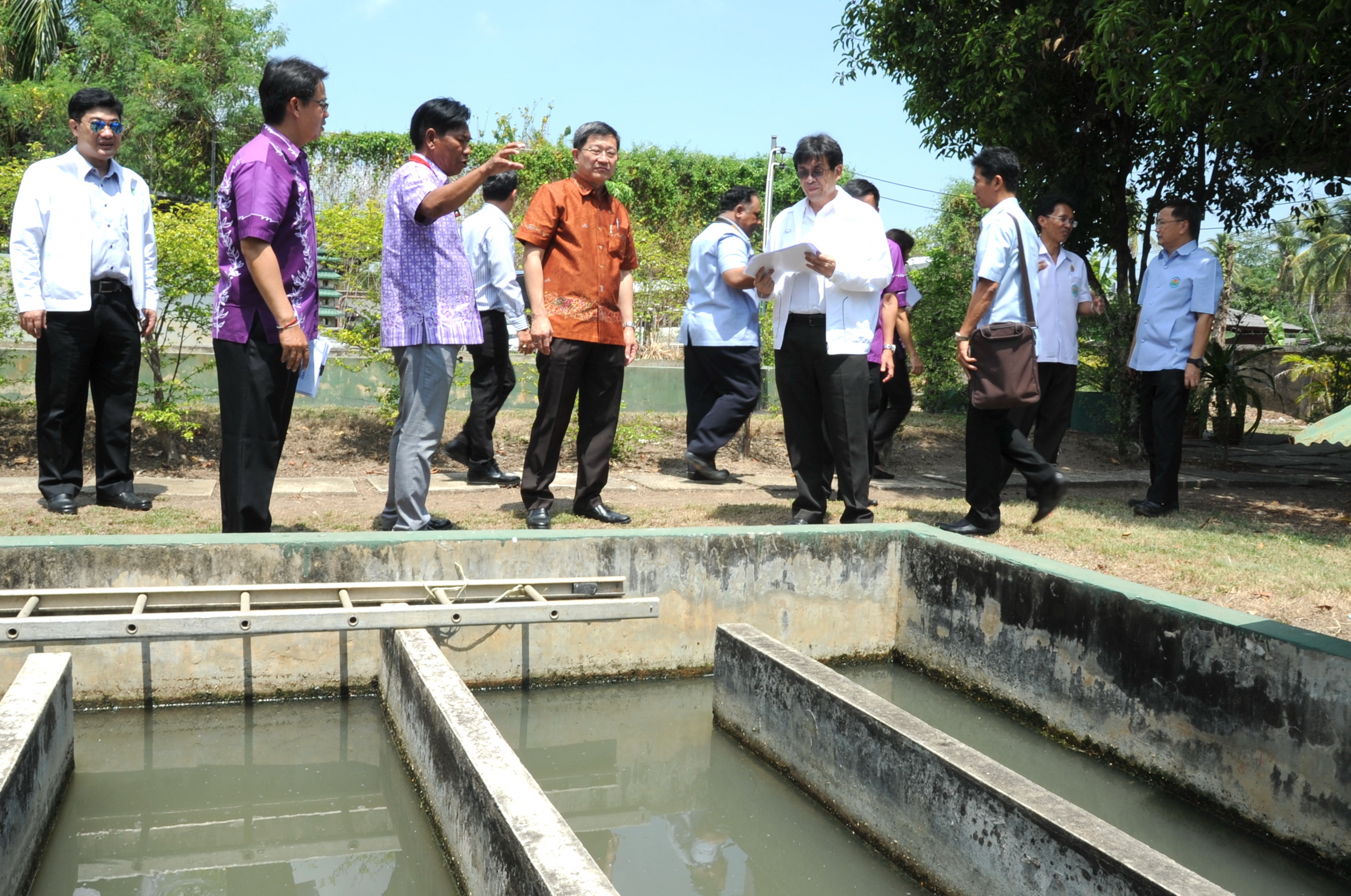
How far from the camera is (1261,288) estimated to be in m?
51.6

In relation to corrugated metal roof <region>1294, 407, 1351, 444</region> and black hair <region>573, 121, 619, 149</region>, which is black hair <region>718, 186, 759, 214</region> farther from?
corrugated metal roof <region>1294, 407, 1351, 444</region>

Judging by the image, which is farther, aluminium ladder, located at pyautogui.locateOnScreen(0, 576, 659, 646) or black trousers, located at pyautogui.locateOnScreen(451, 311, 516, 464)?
black trousers, located at pyautogui.locateOnScreen(451, 311, 516, 464)

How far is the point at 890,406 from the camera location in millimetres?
7668

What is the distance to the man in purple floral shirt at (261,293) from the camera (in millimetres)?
4082

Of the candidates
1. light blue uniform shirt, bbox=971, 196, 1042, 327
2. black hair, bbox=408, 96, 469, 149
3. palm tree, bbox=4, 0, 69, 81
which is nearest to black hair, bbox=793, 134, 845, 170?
light blue uniform shirt, bbox=971, 196, 1042, 327

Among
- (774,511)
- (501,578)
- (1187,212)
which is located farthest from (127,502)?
(1187,212)

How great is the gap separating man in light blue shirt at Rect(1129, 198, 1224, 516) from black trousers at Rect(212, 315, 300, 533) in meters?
4.60

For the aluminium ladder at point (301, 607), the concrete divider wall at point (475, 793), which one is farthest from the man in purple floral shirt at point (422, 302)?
the concrete divider wall at point (475, 793)

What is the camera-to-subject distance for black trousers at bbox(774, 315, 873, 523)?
509 centimetres

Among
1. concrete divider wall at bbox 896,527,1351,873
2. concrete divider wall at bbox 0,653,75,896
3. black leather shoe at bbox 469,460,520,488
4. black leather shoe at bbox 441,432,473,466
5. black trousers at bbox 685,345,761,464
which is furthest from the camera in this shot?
black trousers at bbox 685,345,761,464

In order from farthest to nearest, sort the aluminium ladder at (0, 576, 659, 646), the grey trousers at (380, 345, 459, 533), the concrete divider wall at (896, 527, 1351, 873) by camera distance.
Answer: the grey trousers at (380, 345, 459, 533) → the aluminium ladder at (0, 576, 659, 646) → the concrete divider wall at (896, 527, 1351, 873)

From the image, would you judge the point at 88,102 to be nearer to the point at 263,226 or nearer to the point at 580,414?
the point at 263,226

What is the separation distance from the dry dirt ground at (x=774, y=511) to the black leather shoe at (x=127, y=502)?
60mm

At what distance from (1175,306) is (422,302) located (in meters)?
4.22
